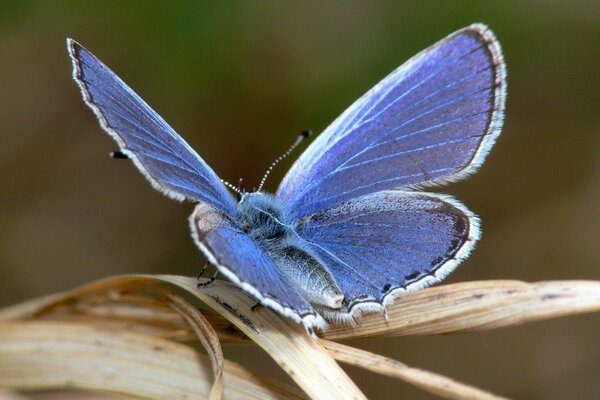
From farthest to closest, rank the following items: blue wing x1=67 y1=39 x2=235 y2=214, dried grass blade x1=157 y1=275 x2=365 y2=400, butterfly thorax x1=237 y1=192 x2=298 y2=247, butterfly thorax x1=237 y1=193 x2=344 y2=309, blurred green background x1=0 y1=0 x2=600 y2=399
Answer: blurred green background x1=0 y1=0 x2=600 y2=399, butterfly thorax x1=237 y1=192 x2=298 y2=247, butterfly thorax x1=237 y1=193 x2=344 y2=309, blue wing x1=67 y1=39 x2=235 y2=214, dried grass blade x1=157 y1=275 x2=365 y2=400

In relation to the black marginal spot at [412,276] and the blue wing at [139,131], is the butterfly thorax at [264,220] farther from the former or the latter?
the black marginal spot at [412,276]

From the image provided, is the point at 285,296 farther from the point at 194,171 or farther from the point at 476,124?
the point at 476,124

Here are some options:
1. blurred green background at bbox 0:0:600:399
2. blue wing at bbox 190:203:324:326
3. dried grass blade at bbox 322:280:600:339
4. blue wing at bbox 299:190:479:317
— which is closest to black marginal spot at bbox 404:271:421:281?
blue wing at bbox 299:190:479:317

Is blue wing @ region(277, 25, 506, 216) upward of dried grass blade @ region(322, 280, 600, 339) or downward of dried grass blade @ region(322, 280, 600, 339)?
upward

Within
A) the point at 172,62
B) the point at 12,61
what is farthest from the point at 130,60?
the point at 12,61

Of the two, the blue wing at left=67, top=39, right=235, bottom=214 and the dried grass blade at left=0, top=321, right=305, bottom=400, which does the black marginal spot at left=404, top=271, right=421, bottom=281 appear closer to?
the dried grass blade at left=0, top=321, right=305, bottom=400

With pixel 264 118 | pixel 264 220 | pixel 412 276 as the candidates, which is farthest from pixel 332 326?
pixel 264 118

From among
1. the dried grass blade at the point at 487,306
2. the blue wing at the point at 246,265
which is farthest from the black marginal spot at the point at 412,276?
the blue wing at the point at 246,265

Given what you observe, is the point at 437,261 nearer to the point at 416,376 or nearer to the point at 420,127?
the point at 420,127
